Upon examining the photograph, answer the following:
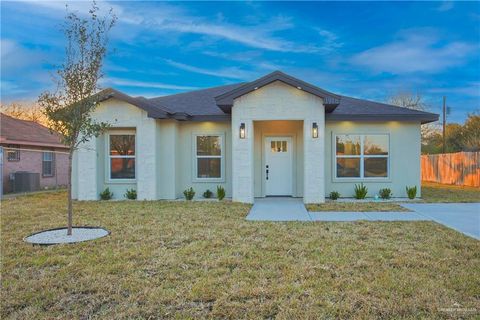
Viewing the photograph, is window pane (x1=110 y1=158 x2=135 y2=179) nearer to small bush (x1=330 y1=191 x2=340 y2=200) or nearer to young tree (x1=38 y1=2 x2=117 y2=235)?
young tree (x1=38 y1=2 x2=117 y2=235)

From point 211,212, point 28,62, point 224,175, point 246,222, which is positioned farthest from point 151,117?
point 28,62

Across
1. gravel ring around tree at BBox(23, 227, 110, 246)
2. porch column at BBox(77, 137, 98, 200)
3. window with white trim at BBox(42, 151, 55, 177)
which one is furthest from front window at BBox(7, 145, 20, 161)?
gravel ring around tree at BBox(23, 227, 110, 246)

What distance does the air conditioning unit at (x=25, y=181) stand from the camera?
54.1ft

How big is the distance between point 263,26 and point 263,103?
530 cm

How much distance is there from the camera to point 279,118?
12086 mm

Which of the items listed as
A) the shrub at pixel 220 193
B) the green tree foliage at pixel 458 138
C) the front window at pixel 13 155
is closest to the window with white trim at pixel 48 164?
the front window at pixel 13 155

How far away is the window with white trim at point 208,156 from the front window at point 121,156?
2437 millimetres

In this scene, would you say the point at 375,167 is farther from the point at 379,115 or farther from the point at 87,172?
the point at 87,172

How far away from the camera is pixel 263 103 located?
12.1 meters

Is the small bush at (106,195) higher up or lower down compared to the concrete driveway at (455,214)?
higher up

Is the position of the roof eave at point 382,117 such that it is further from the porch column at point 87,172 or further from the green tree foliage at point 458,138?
the green tree foliage at point 458,138

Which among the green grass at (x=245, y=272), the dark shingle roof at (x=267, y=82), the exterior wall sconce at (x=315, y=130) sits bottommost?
the green grass at (x=245, y=272)

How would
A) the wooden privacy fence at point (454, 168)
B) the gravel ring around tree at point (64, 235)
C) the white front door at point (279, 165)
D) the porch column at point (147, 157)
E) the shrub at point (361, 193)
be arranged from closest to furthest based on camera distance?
the gravel ring around tree at point (64, 235) → the porch column at point (147, 157) → the shrub at point (361, 193) → the white front door at point (279, 165) → the wooden privacy fence at point (454, 168)

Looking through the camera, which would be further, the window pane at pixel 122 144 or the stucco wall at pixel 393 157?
the window pane at pixel 122 144
